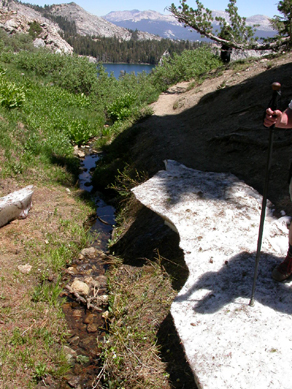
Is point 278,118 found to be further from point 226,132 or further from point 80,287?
point 226,132

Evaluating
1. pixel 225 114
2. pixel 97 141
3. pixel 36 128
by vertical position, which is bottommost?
pixel 97 141

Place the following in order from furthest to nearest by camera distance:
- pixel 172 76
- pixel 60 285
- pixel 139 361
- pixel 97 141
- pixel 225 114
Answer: pixel 172 76, pixel 97 141, pixel 225 114, pixel 60 285, pixel 139 361

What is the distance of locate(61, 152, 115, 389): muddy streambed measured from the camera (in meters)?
4.31

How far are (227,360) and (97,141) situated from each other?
10618 millimetres

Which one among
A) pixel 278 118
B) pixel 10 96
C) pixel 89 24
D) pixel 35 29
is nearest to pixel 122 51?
pixel 35 29

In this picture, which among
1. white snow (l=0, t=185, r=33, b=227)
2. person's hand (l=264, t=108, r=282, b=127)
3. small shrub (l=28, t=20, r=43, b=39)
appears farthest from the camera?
small shrub (l=28, t=20, r=43, b=39)

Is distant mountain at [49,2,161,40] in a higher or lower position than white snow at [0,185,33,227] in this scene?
lower

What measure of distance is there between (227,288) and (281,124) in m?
1.72

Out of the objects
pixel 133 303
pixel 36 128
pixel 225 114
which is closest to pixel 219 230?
pixel 133 303

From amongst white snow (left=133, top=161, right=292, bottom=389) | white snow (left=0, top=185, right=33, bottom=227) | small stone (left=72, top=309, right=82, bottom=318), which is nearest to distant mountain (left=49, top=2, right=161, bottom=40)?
white snow (left=0, top=185, right=33, bottom=227)

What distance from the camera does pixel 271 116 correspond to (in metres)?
2.97

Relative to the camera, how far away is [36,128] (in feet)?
35.6

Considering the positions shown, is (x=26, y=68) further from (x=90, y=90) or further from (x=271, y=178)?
(x=271, y=178)

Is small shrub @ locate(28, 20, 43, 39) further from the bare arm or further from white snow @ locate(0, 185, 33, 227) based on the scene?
the bare arm
